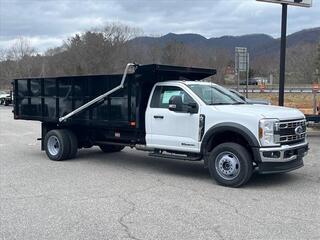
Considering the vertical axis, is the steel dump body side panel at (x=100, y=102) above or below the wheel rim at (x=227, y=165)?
above

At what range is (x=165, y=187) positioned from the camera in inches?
331

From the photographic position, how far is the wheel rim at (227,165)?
843 centimetres

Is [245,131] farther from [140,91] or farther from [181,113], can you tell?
[140,91]

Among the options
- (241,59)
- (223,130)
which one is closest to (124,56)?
(241,59)

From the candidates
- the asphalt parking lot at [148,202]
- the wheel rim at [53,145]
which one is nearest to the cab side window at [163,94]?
the asphalt parking lot at [148,202]

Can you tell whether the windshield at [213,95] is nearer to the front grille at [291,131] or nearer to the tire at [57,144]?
the front grille at [291,131]

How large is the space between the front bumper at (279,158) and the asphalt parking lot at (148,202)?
13.2 inches

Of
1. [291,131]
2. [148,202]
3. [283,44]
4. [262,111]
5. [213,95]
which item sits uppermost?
[283,44]

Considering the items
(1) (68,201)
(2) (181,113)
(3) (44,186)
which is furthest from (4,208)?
(2) (181,113)

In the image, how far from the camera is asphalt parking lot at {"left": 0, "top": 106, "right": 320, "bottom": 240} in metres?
5.85

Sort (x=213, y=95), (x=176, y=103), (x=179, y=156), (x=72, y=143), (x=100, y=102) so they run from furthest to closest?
(x=72, y=143) → (x=100, y=102) → (x=213, y=95) → (x=179, y=156) → (x=176, y=103)

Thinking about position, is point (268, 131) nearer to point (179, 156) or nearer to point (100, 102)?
point (179, 156)

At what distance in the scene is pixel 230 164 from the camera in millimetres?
8492

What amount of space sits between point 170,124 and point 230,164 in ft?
5.04
